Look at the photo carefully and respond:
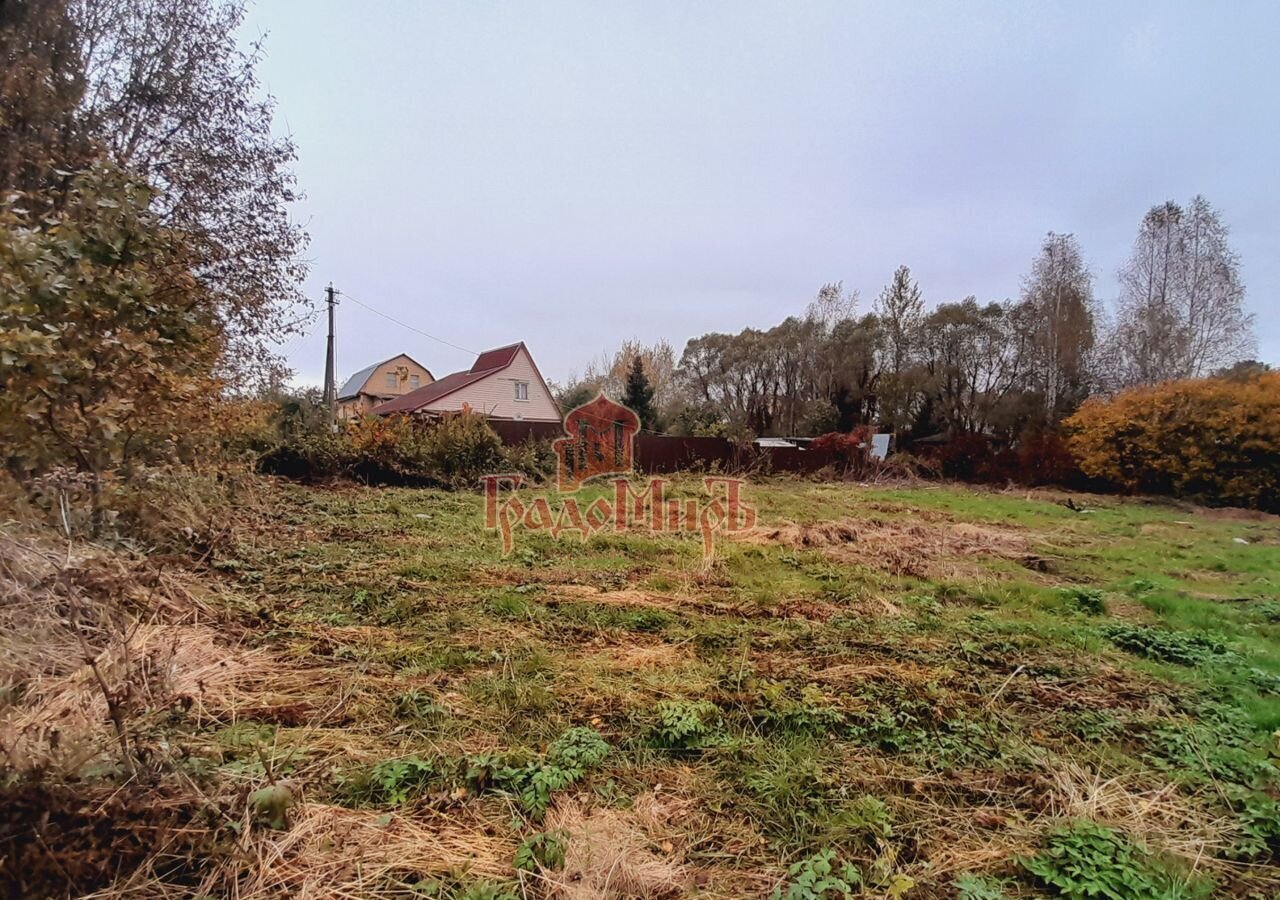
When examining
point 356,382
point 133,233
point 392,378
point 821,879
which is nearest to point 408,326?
point 392,378

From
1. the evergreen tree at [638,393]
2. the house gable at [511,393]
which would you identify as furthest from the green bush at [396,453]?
the evergreen tree at [638,393]

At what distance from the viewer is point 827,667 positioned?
2738mm

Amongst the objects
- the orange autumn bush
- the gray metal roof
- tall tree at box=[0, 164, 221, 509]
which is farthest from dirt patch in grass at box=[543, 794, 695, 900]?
the gray metal roof

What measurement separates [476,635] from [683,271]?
67.0ft

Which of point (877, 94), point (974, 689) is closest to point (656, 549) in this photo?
point (974, 689)

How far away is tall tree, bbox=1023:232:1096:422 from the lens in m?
17.5

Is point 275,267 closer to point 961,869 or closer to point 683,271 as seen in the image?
point 961,869

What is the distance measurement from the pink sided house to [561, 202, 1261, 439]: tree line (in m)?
2.45

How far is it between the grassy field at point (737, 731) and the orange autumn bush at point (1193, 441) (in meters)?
9.86

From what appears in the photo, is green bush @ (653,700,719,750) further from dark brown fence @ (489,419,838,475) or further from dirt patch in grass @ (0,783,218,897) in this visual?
dark brown fence @ (489,419,838,475)

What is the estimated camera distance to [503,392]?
19.9 meters

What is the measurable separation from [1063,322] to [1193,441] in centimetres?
780

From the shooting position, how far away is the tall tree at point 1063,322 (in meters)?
17.5

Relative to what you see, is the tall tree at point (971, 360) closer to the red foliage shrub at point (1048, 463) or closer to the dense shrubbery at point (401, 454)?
the red foliage shrub at point (1048, 463)
